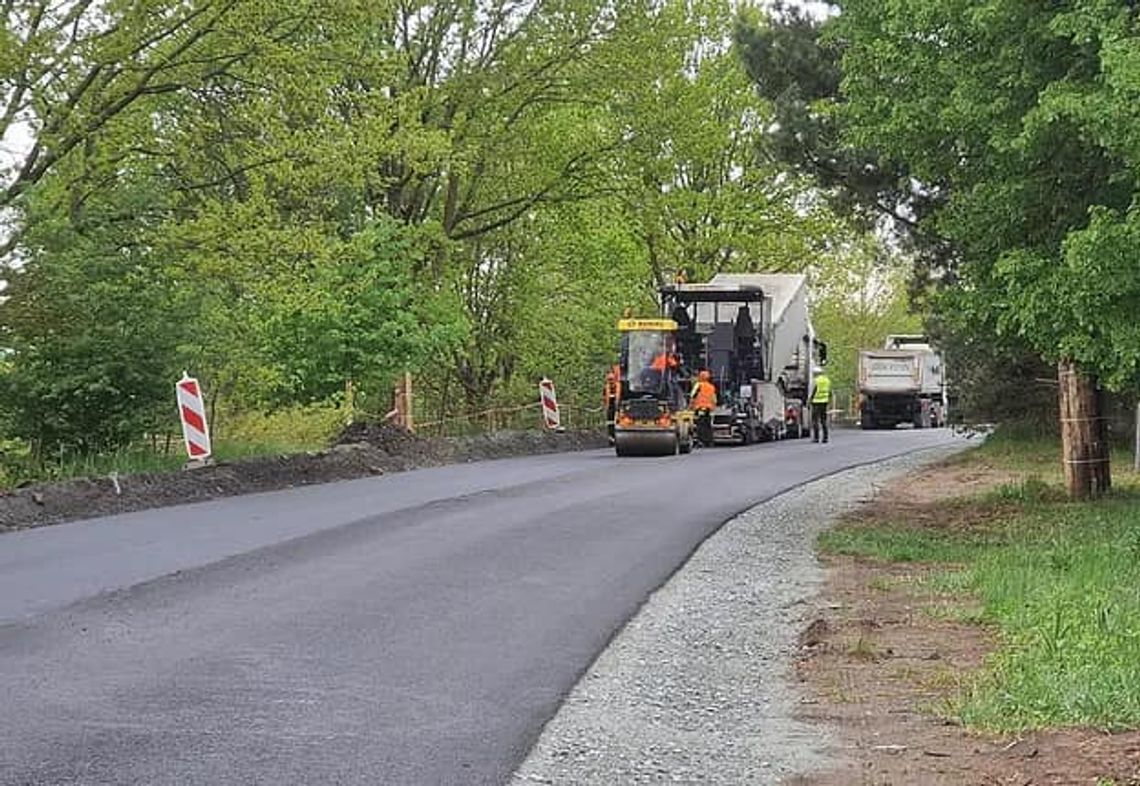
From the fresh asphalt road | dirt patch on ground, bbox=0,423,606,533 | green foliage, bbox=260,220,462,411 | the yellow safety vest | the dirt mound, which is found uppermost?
green foliage, bbox=260,220,462,411

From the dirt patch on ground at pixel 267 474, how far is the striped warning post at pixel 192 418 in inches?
16.6

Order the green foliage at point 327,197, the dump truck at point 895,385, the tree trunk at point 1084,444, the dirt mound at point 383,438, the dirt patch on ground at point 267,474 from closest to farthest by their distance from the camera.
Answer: the dirt patch on ground at point 267,474, the tree trunk at point 1084,444, the green foliage at point 327,197, the dirt mound at point 383,438, the dump truck at point 895,385

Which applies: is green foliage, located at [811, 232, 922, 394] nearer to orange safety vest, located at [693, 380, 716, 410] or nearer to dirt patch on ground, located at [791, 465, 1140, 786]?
orange safety vest, located at [693, 380, 716, 410]

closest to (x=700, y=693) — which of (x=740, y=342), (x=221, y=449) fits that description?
(x=221, y=449)

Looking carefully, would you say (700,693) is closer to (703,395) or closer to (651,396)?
(651,396)

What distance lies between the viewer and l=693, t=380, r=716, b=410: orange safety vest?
34156 mm

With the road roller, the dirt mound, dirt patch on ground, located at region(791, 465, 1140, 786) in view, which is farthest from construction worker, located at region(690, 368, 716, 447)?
dirt patch on ground, located at region(791, 465, 1140, 786)

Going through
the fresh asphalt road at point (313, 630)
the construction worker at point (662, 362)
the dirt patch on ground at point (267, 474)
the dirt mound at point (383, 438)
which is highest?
the construction worker at point (662, 362)

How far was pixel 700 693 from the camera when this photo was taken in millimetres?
8336

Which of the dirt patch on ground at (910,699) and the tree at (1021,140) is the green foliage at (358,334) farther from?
the dirt patch on ground at (910,699)

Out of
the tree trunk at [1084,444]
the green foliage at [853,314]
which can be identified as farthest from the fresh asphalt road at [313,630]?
the green foliage at [853,314]

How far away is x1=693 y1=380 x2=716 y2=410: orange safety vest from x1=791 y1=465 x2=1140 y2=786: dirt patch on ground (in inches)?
801

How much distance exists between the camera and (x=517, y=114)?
3275cm

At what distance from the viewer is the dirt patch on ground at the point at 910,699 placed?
21.2ft
